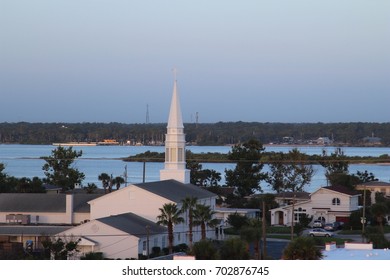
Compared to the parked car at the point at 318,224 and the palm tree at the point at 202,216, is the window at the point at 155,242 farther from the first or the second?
the parked car at the point at 318,224

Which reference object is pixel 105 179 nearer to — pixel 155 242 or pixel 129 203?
pixel 129 203

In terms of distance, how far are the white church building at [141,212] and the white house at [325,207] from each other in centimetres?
457

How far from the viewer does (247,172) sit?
5341 centimetres

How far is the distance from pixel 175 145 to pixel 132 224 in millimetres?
11173

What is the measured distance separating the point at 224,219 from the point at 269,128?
70870 millimetres

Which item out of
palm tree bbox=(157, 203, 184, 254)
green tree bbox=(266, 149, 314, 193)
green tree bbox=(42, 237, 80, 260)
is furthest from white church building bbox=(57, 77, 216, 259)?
green tree bbox=(266, 149, 314, 193)

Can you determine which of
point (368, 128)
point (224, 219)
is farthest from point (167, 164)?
point (368, 128)

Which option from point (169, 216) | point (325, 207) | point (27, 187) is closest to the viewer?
point (169, 216)

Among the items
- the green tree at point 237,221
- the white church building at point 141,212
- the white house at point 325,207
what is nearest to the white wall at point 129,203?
the white church building at point 141,212

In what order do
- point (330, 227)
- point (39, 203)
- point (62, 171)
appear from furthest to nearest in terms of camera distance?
point (62, 171), point (330, 227), point (39, 203)

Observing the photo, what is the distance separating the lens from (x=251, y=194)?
173 feet

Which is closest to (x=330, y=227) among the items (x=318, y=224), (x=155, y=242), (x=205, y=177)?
(x=318, y=224)

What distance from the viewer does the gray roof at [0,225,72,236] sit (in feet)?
102

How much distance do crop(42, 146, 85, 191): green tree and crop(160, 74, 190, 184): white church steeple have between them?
12.8m
